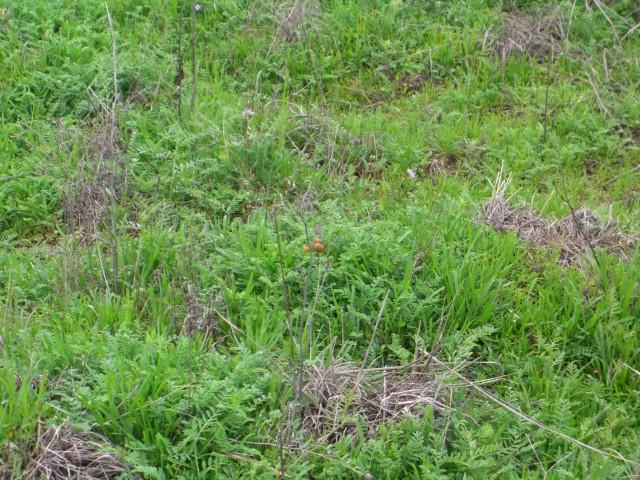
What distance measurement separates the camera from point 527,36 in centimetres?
604

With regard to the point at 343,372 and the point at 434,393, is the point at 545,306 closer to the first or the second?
the point at 434,393

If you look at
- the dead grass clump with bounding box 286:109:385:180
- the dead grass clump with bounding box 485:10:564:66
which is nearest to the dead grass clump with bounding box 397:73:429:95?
the dead grass clump with bounding box 485:10:564:66

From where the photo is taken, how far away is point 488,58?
592 cm

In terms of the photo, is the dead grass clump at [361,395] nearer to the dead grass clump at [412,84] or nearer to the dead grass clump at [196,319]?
the dead grass clump at [196,319]

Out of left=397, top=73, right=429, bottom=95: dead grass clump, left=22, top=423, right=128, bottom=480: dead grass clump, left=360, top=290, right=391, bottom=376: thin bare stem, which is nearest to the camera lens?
left=22, top=423, right=128, bottom=480: dead grass clump

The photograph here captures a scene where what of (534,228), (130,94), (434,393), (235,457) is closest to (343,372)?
(434,393)

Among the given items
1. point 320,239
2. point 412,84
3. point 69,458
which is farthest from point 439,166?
point 69,458

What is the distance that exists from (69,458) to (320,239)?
1463 millimetres

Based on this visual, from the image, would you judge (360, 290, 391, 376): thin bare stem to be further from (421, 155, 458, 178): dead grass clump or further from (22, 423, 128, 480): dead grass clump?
(421, 155, 458, 178): dead grass clump

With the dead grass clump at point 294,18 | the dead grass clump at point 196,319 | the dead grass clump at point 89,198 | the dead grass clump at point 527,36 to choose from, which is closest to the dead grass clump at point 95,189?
the dead grass clump at point 89,198

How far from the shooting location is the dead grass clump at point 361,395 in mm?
3252

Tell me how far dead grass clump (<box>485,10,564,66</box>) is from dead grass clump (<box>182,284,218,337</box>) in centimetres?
316

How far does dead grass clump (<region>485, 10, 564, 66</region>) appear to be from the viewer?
19.5 feet

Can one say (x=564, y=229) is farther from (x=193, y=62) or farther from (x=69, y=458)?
(x=69, y=458)
